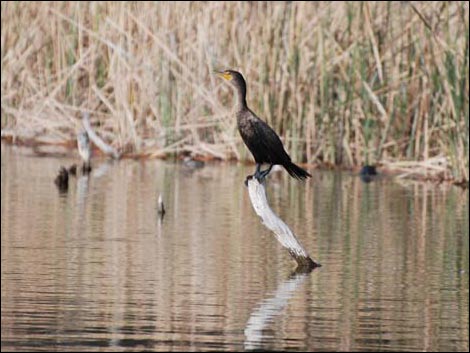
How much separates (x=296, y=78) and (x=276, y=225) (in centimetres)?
699

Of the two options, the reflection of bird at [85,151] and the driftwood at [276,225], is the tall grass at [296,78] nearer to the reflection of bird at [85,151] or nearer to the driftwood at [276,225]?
the reflection of bird at [85,151]

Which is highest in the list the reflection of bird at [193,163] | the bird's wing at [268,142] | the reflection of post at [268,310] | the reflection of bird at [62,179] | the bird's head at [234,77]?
the bird's head at [234,77]

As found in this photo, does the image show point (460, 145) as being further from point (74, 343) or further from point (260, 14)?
point (74, 343)

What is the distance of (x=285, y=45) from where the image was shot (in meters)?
17.1

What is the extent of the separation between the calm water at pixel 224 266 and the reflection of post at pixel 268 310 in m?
0.01

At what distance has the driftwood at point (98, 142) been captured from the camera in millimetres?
18391

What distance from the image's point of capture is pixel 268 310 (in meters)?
8.70

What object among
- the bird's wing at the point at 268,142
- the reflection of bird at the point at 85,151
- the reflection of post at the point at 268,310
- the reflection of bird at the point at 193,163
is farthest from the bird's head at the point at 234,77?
the reflection of bird at the point at 193,163

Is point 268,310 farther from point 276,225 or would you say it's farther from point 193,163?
point 193,163

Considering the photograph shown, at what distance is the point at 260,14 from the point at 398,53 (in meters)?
1.60

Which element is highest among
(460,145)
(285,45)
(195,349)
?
(285,45)

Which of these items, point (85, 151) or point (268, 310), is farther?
point (85, 151)

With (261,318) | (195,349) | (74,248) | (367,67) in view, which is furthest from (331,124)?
(195,349)

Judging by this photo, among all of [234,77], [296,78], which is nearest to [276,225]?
[234,77]
